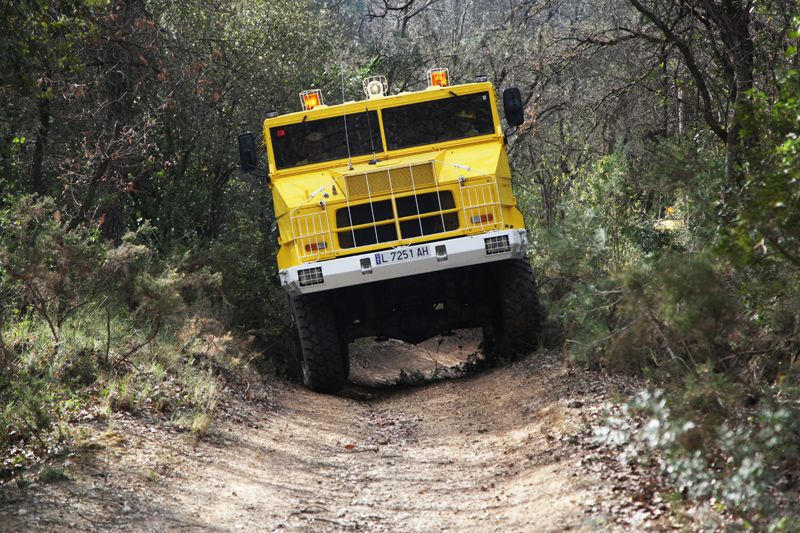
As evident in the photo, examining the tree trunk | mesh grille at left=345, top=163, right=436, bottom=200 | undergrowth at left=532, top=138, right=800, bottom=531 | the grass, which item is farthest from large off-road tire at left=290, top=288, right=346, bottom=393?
the grass

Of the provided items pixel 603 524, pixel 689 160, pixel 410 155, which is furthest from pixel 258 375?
pixel 603 524

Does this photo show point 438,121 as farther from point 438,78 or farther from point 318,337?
point 318,337

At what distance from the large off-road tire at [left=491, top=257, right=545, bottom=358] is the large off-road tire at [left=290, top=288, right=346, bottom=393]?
6.16 feet

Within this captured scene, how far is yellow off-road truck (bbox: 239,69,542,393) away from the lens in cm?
1022

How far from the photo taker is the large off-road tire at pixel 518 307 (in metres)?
10.8

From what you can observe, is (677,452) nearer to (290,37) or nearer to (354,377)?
(354,377)

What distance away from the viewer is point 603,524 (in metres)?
4.90

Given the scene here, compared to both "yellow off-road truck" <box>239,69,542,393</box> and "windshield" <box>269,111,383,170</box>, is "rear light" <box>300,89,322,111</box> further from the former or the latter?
→ "windshield" <box>269,111,383,170</box>

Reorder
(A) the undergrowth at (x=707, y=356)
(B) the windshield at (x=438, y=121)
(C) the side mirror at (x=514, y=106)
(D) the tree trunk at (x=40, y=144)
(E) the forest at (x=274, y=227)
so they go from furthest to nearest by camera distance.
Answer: (D) the tree trunk at (x=40, y=144) → (B) the windshield at (x=438, y=121) → (C) the side mirror at (x=514, y=106) → (E) the forest at (x=274, y=227) → (A) the undergrowth at (x=707, y=356)

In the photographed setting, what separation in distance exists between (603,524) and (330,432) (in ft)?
15.1

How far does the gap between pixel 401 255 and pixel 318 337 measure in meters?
1.50

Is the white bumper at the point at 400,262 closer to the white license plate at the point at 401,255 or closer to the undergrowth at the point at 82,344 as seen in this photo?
the white license plate at the point at 401,255

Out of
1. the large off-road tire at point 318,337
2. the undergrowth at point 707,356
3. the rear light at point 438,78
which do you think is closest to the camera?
the undergrowth at point 707,356

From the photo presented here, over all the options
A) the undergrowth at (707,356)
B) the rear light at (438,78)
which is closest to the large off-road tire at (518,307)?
the undergrowth at (707,356)
